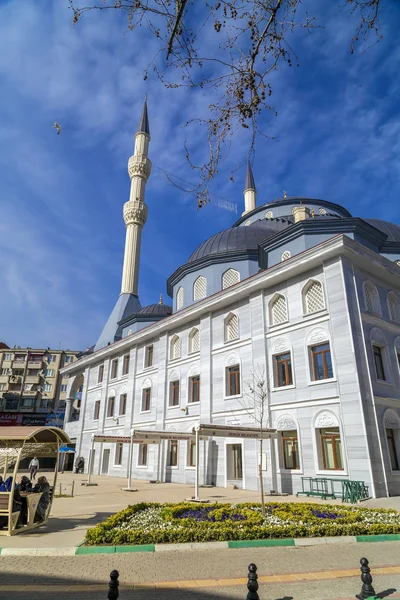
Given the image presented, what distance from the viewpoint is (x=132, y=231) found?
4303 cm

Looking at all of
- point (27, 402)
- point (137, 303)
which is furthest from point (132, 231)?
point (27, 402)

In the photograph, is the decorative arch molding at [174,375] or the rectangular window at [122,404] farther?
the rectangular window at [122,404]

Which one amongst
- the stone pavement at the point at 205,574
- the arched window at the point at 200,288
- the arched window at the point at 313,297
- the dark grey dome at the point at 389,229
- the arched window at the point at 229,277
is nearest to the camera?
the stone pavement at the point at 205,574

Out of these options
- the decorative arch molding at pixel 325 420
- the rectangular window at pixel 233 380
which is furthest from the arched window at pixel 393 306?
the rectangular window at pixel 233 380

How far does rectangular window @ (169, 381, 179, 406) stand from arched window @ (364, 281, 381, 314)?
481 inches

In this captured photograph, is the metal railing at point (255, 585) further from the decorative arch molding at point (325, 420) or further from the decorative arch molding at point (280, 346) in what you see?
the decorative arch molding at point (280, 346)

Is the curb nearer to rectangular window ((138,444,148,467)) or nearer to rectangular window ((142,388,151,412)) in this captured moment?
rectangular window ((138,444,148,467))

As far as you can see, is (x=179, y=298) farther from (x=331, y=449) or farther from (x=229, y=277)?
(x=331, y=449)

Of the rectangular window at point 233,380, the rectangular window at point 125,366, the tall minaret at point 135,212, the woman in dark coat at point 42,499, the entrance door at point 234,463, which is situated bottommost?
the woman in dark coat at point 42,499

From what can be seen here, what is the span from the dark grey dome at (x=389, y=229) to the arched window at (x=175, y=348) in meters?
15.9

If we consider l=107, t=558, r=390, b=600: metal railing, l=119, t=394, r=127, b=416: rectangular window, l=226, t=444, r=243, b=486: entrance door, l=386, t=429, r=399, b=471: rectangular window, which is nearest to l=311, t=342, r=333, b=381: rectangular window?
l=386, t=429, r=399, b=471: rectangular window

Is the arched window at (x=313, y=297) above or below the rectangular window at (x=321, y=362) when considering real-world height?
above

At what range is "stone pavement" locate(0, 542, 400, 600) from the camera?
5.12 m

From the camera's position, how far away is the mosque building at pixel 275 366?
50.1 feet
